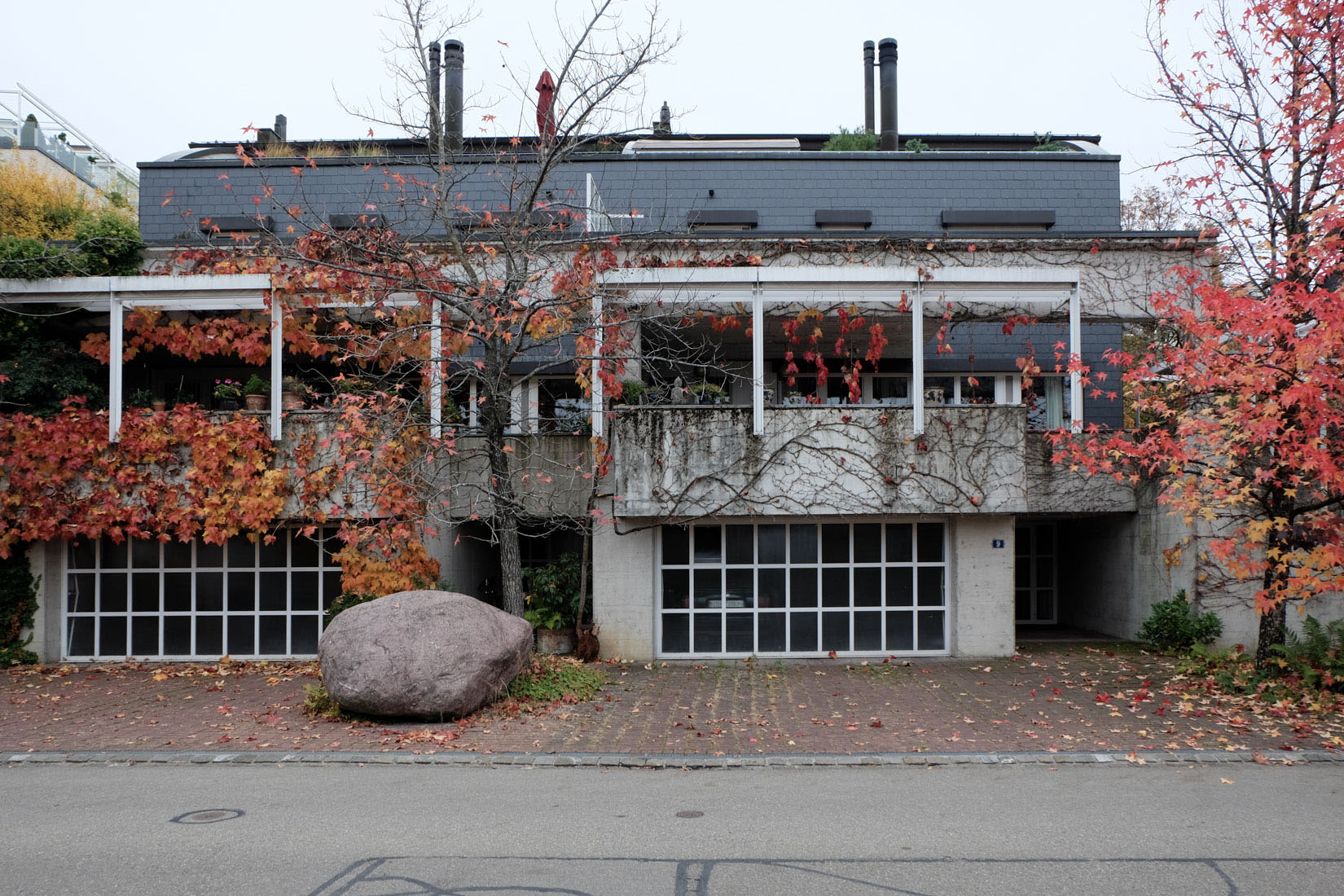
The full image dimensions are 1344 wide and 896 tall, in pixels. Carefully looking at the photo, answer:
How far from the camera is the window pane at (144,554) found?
1529cm

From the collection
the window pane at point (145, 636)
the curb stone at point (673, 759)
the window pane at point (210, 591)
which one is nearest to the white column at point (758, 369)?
the curb stone at point (673, 759)

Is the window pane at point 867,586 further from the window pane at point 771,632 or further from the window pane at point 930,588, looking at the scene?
the window pane at point 771,632

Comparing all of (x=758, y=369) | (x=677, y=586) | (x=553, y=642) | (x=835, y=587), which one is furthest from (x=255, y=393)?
(x=835, y=587)

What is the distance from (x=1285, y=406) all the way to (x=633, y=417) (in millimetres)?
7680

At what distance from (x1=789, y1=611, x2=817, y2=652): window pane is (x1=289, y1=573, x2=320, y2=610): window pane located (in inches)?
275

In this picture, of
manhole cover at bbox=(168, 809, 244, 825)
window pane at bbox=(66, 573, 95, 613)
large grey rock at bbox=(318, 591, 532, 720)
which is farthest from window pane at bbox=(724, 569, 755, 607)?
window pane at bbox=(66, 573, 95, 613)

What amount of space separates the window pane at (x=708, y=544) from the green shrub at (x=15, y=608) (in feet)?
31.0

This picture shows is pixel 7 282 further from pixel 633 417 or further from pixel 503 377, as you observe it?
pixel 633 417

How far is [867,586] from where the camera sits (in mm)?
15141

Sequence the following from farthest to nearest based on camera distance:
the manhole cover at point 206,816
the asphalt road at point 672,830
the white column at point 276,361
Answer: the white column at point 276,361 < the manhole cover at point 206,816 < the asphalt road at point 672,830

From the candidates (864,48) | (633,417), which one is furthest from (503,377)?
(864,48)

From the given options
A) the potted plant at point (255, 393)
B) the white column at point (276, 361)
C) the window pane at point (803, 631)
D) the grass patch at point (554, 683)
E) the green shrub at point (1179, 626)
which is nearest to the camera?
the grass patch at point (554, 683)

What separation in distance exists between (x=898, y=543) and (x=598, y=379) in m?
5.00

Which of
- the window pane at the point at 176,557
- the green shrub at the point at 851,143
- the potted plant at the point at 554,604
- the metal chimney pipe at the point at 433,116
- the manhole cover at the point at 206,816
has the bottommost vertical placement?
the manhole cover at the point at 206,816
